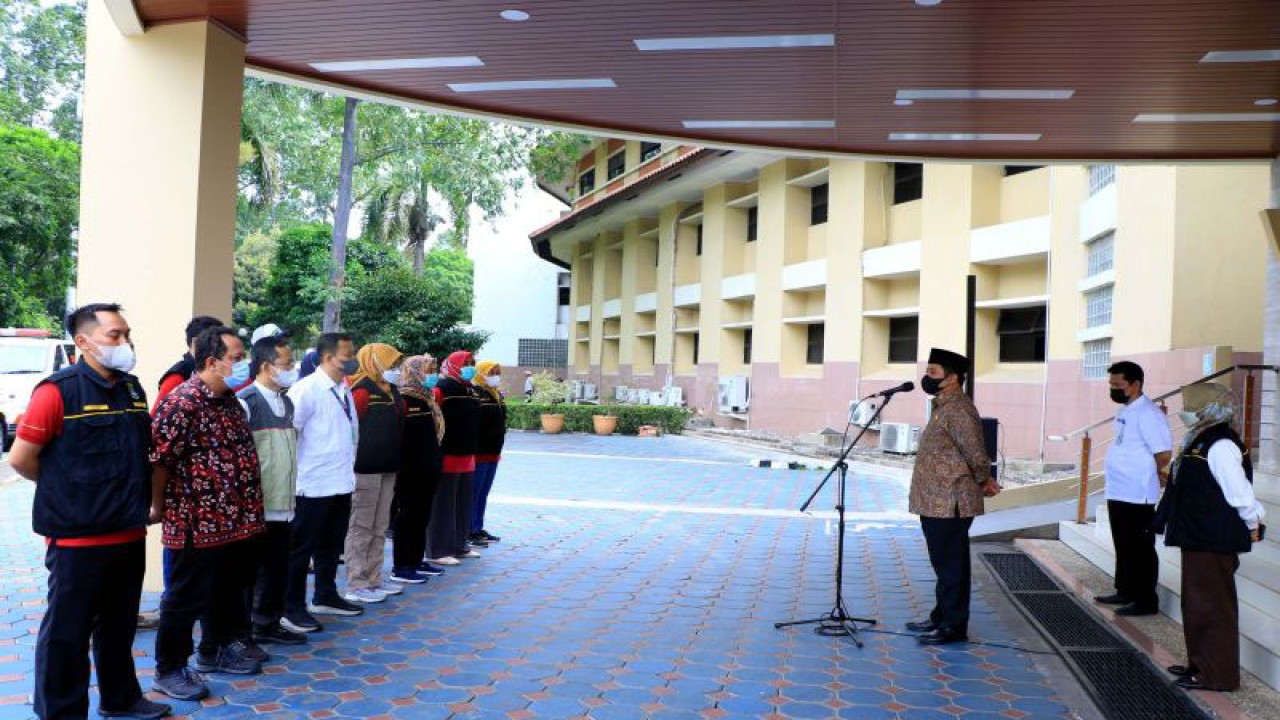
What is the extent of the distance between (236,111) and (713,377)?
70.2 feet

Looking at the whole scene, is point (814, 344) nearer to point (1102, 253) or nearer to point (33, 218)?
point (1102, 253)

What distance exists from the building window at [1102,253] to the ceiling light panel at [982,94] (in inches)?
242

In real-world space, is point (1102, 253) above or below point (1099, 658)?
above

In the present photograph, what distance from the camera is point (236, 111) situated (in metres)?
7.26

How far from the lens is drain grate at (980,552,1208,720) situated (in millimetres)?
5047

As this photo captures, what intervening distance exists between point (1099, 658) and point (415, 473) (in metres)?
4.88

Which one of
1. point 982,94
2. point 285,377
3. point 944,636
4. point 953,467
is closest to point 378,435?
point 285,377

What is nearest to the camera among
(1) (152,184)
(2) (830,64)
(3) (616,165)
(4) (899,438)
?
(1) (152,184)

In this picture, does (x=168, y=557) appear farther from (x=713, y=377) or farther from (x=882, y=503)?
(x=713, y=377)

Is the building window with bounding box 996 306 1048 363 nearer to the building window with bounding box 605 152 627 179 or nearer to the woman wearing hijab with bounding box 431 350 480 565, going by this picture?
the woman wearing hijab with bounding box 431 350 480 565

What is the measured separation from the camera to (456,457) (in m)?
8.17

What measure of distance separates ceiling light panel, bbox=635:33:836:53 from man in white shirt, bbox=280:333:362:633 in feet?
10.8

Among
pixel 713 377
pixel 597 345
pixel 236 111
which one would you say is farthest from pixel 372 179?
pixel 236 111

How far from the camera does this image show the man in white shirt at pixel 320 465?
5.98 meters
